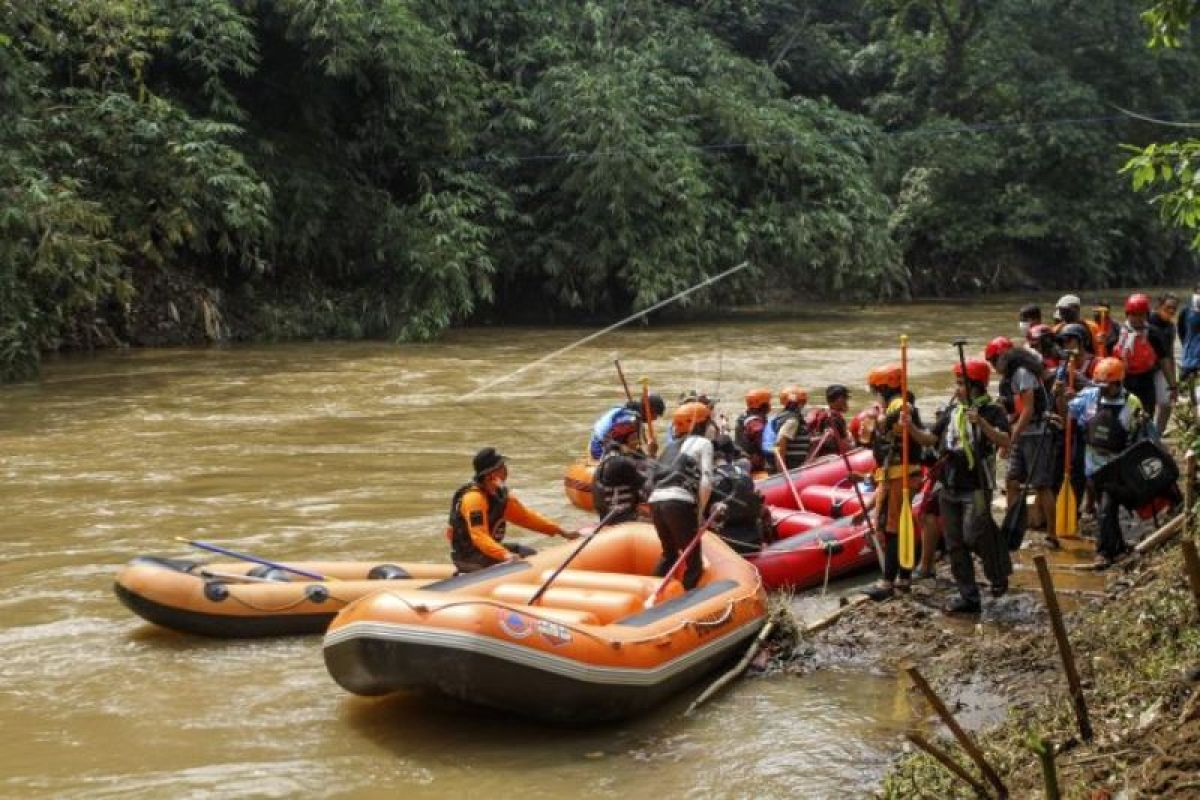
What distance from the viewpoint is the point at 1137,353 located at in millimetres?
9828

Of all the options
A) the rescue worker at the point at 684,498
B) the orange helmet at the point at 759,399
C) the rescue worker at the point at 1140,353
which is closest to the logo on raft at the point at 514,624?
the rescue worker at the point at 684,498

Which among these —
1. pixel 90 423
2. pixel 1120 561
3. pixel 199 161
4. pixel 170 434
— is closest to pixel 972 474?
pixel 1120 561

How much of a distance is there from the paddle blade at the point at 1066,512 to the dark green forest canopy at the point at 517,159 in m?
12.2

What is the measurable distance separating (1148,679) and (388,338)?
64.8 feet

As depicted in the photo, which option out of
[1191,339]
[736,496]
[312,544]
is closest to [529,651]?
[736,496]

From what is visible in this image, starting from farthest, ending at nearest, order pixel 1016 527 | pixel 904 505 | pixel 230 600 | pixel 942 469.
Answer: pixel 230 600 → pixel 904 505 → pixel 1016 527 → pixel 942 469

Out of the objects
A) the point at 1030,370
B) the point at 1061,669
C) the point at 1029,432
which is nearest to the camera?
the point at 1061,669

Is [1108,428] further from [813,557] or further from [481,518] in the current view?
[481,518]

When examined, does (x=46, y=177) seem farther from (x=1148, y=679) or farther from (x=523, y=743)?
(x=1148, y=679)

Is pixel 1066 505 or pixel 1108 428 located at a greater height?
pixel 1108 428

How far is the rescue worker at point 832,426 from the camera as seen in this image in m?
10.0

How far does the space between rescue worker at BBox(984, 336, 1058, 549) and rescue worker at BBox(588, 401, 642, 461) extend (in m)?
2.29

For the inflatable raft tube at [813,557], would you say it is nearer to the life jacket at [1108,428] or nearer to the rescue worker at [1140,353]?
Answer: the life jacket at [1108,428]

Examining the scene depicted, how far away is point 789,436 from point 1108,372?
3.26 metres
